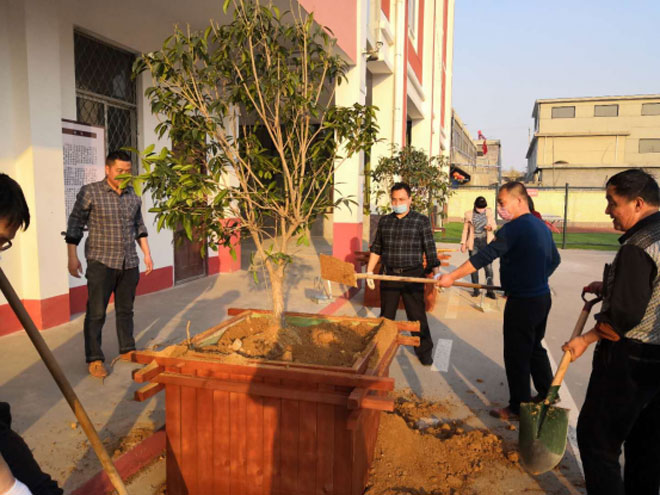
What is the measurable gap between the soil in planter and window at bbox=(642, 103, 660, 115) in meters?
48.8

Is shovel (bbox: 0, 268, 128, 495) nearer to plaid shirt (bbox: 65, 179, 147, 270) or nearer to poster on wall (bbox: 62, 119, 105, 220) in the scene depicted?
plaid shirt (bbox: 65, 179, 147, 270)

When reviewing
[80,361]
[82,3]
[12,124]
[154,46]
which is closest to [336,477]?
[80,361]

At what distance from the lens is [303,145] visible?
11.6ft

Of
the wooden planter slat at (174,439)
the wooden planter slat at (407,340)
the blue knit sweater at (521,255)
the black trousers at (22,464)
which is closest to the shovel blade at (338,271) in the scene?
the wooden planter slat at (407,340)

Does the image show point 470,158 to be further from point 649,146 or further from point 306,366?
point 306,366

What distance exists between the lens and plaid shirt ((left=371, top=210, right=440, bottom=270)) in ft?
17.0

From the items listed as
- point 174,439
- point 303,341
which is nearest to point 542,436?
point 303,341

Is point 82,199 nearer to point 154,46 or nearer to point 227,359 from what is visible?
point 227,359

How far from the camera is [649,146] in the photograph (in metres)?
43.1

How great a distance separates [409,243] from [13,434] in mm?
3989

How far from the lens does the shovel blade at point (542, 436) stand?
2789 mm

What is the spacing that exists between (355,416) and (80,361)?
345 cm

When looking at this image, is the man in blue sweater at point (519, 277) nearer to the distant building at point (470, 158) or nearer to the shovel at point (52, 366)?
the shovel at point (52, 366)

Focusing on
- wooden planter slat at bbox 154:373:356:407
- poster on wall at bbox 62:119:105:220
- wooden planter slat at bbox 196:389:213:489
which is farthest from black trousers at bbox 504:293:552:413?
poster on wall at bbox 62:119:105:220
